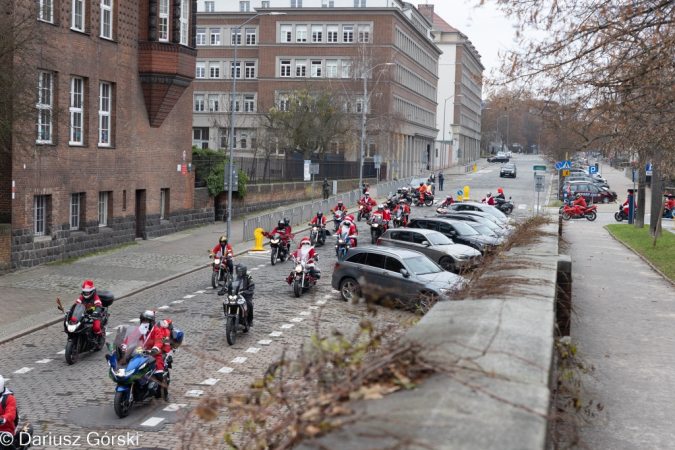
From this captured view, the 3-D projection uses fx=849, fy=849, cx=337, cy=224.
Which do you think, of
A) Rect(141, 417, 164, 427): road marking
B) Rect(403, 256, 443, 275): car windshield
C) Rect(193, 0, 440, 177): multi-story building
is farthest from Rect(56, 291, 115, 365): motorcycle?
Rect(193, 0, 440, 177): multi-story building

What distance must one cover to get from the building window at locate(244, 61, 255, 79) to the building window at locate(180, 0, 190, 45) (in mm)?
52284

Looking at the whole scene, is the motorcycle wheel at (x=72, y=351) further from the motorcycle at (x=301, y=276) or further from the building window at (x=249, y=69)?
the building window at (x=249, y=69)

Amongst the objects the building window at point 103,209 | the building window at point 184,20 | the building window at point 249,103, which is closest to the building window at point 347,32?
the building window at point 249,103

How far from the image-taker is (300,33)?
83.4 m

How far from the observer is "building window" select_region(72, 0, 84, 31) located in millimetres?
27938

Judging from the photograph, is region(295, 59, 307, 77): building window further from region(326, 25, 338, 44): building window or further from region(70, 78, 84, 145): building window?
region(70, 78, 84, 145): building window

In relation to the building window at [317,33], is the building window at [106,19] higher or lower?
lower

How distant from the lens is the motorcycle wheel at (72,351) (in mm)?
14562

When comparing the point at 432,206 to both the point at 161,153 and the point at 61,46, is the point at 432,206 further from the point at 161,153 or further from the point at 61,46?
the point at 61,46

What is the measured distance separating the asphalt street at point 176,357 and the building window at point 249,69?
Answer: 204 feet

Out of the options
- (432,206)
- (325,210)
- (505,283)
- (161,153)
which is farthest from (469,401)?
(432,206)

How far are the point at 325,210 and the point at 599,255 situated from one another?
18.8m

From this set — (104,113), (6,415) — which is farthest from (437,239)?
(6,415)

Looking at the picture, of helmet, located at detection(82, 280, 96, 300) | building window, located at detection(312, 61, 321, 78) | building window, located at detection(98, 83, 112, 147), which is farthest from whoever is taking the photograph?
building window, located at detection(312, 61, 321, 78)
